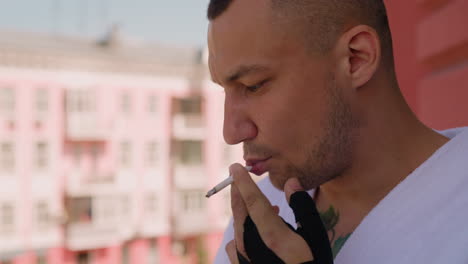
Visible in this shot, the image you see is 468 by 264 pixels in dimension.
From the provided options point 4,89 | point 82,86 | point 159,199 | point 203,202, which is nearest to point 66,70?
point 82,86

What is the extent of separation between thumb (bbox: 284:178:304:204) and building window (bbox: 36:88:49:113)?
38.4 feet

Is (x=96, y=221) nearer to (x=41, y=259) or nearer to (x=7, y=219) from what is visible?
(x=41, y=259)

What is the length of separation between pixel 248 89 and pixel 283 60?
67 mm

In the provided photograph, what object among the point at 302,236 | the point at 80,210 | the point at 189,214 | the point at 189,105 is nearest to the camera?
the point at 302,236

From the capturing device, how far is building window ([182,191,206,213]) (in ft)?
47.1

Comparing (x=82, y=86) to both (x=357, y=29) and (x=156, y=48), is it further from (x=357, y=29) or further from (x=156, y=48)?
(x=357, y=29)

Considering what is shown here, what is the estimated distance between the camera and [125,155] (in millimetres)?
12922

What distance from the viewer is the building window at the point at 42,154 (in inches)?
449

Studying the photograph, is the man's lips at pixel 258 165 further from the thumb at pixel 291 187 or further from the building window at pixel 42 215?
the building window at pixel 42 215

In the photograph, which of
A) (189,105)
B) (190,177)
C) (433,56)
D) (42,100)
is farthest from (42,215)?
(433,56)

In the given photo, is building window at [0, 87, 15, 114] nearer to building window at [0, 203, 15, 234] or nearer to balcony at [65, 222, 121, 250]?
building window at [0, 203, 15, 234]

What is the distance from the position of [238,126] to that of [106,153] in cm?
1259

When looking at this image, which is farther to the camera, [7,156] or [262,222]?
[7,156]

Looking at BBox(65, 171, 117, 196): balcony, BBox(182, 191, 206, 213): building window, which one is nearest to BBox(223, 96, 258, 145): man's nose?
BBox(65, 171, 117, 196): balcony
